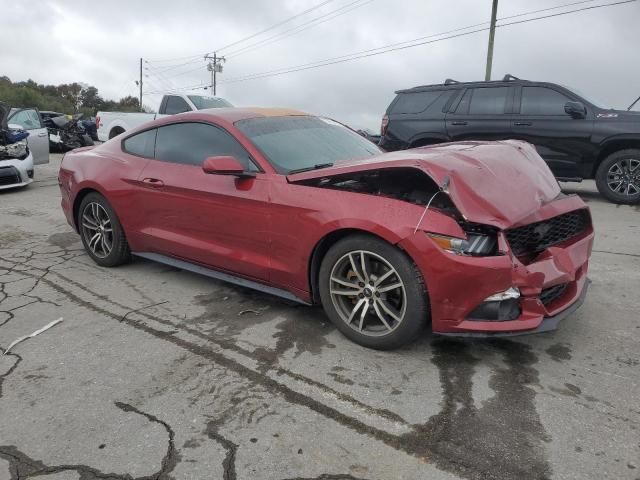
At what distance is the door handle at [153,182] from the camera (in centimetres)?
420

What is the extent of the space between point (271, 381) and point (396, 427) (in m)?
0.75

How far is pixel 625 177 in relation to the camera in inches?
303

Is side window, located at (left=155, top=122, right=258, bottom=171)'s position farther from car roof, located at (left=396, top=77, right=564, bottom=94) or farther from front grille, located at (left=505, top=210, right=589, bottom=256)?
car roof, located at (left=396, top=77, right=564, bottom=94)

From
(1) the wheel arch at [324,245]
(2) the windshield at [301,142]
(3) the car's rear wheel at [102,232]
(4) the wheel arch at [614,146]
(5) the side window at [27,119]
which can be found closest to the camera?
(1) the wheel arch at [324,245]

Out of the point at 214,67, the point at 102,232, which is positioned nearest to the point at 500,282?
the point at 102,232

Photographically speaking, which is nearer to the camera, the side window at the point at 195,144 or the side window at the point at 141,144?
the side window at the point at 195,144

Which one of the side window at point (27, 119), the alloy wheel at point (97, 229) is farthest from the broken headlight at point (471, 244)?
the side window at point (27, 119)

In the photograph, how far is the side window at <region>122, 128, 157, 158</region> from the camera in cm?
449

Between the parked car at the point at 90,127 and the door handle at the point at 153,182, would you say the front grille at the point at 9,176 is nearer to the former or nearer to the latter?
the door handle at the point at 153,182

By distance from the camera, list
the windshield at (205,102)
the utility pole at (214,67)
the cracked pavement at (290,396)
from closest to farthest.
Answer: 1. the cracked pavement at (290,396)
2. the windshield at (205,102)
3. the utility pole at (214,67)

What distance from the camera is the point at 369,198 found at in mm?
3045

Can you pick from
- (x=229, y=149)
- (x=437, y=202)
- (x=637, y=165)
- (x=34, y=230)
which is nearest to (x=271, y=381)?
(x=437, y=202)

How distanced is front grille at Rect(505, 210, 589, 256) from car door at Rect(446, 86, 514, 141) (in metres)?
5.32

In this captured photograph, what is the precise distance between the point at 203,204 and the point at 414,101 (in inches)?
243
